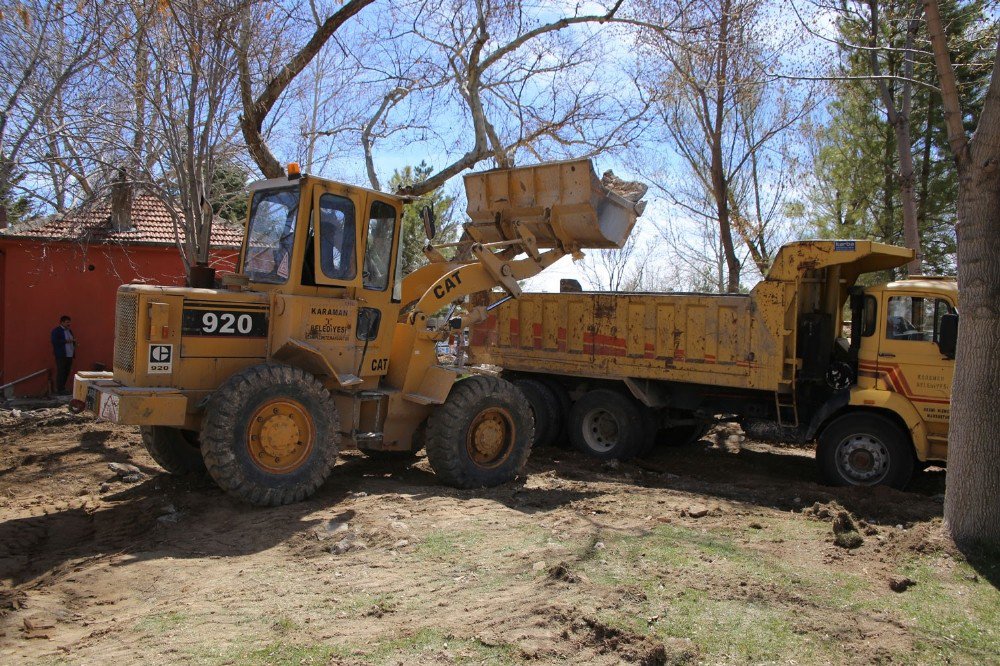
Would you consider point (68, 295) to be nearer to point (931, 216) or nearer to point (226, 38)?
point (226, 38)

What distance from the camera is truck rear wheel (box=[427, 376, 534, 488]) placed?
7.82 meters

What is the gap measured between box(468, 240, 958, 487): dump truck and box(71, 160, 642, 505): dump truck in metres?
1.79

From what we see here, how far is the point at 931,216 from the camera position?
18.5 m

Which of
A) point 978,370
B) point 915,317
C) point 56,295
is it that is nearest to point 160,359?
point 978,370

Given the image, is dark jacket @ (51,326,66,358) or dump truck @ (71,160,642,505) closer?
dump truck @ (71,160,642,505)

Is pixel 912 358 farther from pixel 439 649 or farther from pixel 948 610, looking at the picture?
pixel 439 649

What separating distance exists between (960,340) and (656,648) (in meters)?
3.55

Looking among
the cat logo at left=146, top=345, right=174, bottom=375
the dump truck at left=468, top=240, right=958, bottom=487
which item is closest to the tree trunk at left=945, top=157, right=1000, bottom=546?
the dump truck at left=468, top=240, right=958, bottom=487

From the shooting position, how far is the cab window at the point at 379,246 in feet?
25.5

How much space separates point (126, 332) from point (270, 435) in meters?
1.56

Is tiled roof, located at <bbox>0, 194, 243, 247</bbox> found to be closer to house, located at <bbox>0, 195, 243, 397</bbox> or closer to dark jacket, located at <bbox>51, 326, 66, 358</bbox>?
house, located at <bbox>0, 195, 243, 397</bbox>

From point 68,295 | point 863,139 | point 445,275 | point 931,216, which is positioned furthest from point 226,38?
point 931,216

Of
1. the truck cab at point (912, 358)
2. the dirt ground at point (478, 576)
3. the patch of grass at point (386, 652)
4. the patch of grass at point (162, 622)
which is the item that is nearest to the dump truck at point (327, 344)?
the dirt ground at point (478, 576)

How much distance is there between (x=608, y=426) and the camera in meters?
10.8
